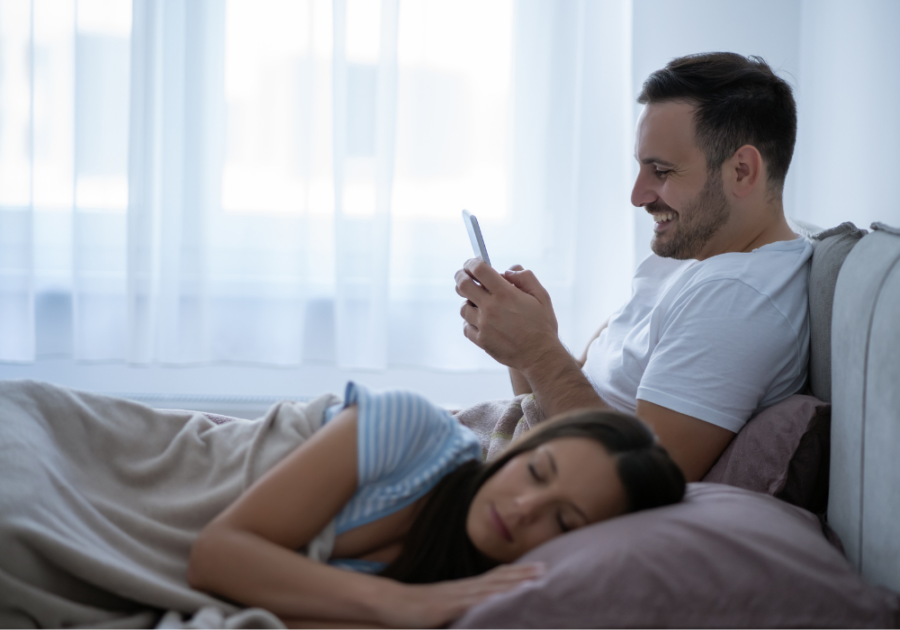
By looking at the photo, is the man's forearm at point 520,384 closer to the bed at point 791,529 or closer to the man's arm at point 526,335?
the man's arm at point 526,335

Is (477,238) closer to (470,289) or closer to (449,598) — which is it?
(470,289)

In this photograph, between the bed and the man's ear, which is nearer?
the bed

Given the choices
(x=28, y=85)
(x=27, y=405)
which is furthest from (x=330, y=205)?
(x=27, y=405)

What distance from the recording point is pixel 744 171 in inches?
55.1

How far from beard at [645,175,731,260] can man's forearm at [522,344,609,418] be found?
37 cm

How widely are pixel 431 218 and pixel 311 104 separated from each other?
561mm

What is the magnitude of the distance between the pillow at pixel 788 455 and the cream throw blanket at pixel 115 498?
2.18ft

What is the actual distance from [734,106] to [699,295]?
1.42 ft

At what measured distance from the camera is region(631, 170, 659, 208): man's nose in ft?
4.92

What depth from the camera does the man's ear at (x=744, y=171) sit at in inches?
54.6

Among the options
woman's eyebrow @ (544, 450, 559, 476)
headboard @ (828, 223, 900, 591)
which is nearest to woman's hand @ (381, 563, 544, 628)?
woman's eyebrow @ (544, 450, 559, 476)

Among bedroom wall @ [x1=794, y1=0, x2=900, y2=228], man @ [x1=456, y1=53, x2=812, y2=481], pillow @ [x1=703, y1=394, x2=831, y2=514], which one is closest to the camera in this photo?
pillow @ [x1=703, y1=394, x2=831, y2=514]

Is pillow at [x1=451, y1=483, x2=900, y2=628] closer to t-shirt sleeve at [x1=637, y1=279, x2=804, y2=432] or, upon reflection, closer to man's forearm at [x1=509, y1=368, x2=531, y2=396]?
t-shirt sleeve at [x1=637, y1=279, x2=804, y2=432]

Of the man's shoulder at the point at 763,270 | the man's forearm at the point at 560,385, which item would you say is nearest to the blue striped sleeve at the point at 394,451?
the man's forearm at the point at 560,385
